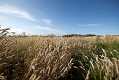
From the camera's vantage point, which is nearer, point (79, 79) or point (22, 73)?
point (22, 73)

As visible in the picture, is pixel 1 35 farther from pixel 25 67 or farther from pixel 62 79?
pixel 62 79

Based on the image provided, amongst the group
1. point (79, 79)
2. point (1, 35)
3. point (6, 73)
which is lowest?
point (79, 79)

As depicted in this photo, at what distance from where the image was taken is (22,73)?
4301mm

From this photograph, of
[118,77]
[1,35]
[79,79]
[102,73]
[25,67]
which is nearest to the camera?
[118,77]

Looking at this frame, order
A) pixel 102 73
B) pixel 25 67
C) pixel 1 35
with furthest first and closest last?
pixel 1 35 < pixel 25 67 < pixel 102 73

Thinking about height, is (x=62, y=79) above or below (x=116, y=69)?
below

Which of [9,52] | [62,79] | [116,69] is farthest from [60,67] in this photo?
[116,69]

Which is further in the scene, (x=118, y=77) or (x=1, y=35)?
(x=1, y=35)

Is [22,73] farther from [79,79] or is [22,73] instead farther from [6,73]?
[79,79]

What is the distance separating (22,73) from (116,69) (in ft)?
5.18

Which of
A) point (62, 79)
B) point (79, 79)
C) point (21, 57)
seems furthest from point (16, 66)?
point (79, 79)

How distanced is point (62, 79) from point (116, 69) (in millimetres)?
1572

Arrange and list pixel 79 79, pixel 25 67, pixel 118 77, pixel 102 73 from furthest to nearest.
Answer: pixel 79 79
pixel 25 67
pixel 102 73
pixel 118 77

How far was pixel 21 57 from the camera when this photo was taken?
5086mm
